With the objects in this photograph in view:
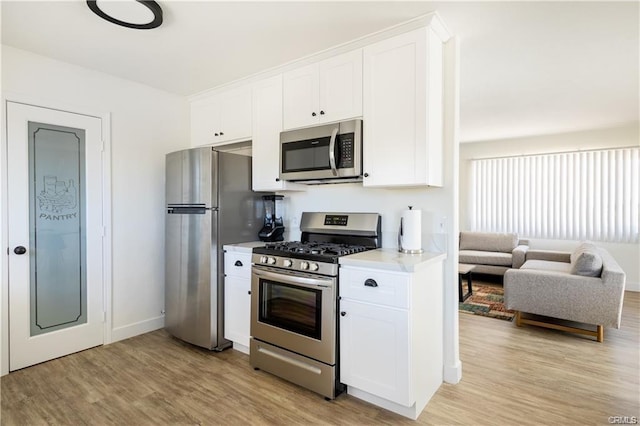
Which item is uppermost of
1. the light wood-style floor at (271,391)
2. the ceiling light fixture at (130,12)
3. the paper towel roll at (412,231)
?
the ceiling light fixture at (130,12)

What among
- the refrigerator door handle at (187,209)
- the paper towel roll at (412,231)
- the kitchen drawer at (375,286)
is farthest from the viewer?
the refrigerator door handle at (187,209)

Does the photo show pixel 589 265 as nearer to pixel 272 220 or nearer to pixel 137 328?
pixel 272 220

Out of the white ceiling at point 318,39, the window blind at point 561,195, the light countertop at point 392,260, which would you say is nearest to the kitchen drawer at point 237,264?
the light countertop at point 392,260

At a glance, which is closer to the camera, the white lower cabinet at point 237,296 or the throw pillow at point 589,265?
the white lower cabinet at point 237,296

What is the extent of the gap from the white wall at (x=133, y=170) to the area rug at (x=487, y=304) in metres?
3.63

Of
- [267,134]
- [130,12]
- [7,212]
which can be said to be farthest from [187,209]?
[130,12]

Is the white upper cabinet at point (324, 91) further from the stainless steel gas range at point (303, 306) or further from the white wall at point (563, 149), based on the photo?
the white wall at point (563, 149)

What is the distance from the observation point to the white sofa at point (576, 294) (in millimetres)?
3205

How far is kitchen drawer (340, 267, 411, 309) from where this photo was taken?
1966mm

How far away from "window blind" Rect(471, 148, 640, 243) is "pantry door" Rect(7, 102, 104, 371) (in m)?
6.24

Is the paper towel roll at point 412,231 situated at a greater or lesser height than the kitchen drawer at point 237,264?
greater

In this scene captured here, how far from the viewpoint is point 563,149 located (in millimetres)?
5789

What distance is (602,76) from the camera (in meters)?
3.27

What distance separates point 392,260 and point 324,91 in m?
1.43
